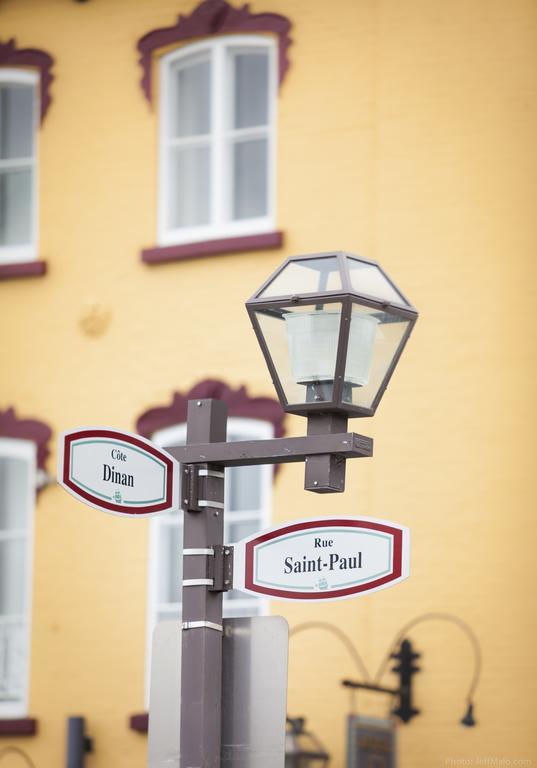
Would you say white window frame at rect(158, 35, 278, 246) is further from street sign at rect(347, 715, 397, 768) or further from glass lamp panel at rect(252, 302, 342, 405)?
glass lamp panel at rect(252, 302, 342, 405)

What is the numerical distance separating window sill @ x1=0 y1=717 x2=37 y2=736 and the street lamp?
7064mm

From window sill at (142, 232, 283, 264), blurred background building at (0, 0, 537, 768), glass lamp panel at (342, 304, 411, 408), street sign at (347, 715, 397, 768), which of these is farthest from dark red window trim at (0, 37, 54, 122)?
glass lamp panel at (342, 304, 411, 408)

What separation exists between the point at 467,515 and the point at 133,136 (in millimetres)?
4208

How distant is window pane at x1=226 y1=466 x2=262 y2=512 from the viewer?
12.1m

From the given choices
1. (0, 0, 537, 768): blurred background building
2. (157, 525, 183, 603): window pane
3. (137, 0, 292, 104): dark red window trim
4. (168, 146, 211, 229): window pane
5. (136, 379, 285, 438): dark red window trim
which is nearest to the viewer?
(0, 0, 537, 768): blurred background building

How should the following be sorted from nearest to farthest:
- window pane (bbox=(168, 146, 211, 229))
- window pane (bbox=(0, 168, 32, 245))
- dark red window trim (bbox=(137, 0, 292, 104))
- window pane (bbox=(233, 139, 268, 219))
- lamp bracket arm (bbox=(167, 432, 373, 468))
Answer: lamp bracket arm (bbox=(167, 432, 373, 468))
dark red window trim (bbox=(137, 0, 292, 104))
window pane (bbox=(233, 139, 268, 219))
window pane (bbox=(168, 146, 211, 229))
window pane (bbox=(0, 168, 32, 245))

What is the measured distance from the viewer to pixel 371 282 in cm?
609

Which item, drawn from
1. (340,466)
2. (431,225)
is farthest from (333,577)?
(431,225)

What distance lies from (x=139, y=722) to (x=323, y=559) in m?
6.28

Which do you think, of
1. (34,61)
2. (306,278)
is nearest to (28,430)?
(34,61)

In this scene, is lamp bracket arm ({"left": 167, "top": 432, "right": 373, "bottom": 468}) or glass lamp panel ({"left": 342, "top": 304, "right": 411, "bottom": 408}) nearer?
lamp bracket arm ({"left": 167, "top": 432, "right": 373, "bottom": 468})

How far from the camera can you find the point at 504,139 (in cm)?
1141

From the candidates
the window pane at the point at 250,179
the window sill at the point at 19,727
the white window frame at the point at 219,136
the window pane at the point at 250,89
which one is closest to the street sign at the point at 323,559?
the white window frame at the point at 219,136

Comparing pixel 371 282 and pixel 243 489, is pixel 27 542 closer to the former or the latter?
pixel 243 489
